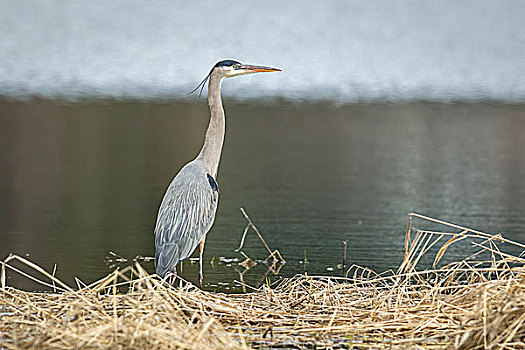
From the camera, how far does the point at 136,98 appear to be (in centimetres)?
1758

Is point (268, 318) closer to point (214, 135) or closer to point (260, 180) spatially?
point (214, 135)

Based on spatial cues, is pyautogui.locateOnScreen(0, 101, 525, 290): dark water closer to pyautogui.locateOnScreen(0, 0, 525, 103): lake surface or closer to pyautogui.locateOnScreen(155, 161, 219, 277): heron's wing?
pyautogui.locateOnScreen(155, 161, 219, 277): heron's wing

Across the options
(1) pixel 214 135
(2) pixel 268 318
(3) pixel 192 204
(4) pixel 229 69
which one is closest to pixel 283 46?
(4) pixel 229 69

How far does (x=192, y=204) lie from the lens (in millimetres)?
4422

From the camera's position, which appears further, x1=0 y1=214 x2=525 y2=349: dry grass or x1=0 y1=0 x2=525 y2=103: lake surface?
x1=0 y1=0 x2=525 y2=103: lake surface

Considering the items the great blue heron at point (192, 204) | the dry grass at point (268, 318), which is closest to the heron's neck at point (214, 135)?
the great blue heron at point (192, 204)

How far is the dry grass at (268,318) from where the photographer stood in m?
2.80

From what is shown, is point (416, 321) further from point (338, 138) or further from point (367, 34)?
point (367, 34)

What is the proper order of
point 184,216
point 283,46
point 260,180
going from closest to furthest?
point 184,216, point 260,180, point 283,46

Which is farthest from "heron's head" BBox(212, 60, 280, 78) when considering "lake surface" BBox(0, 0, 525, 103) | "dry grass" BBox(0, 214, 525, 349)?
"lake surface" BBox(0, 0, 525, 103)

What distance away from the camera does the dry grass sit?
2.80 m

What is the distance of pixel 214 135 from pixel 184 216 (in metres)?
0.62

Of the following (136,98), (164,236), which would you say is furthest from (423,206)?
(136,98)

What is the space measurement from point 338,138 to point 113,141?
327 cm
